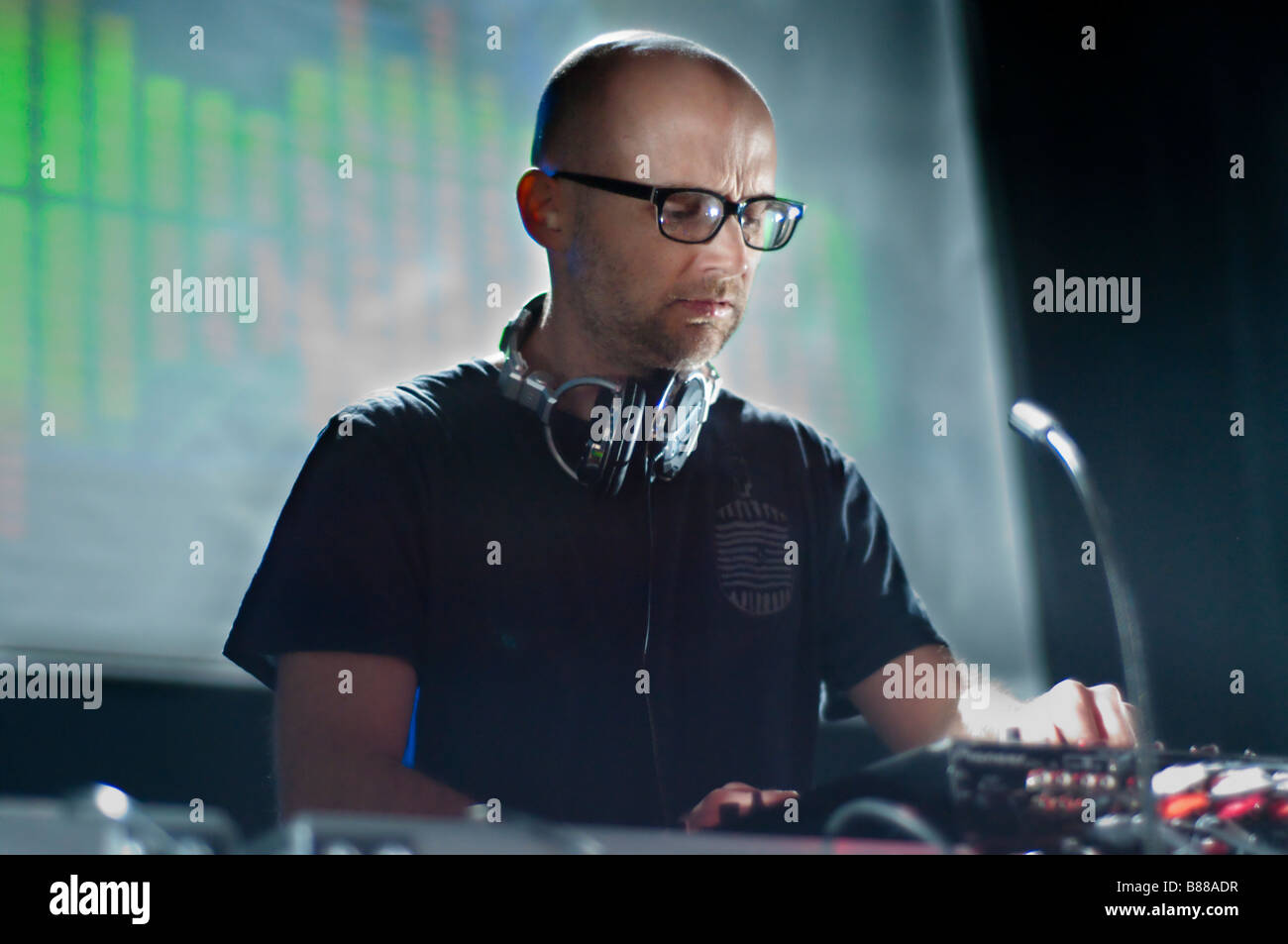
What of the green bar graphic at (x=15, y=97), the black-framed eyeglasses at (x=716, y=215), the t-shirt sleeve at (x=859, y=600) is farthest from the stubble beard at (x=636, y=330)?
the green bar graphic at (x=15, y=97)

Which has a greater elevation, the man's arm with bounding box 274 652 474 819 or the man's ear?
the man's ear

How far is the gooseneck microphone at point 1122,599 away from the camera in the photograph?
0.71 meters

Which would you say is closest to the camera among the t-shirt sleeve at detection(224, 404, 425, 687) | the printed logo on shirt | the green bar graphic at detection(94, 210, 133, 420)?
the t-shirt sleeve at detection(224, 404, 425, 687)

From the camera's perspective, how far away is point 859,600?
150 cm

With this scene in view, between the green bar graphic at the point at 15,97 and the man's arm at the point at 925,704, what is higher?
the green bar graphic at the point at 15,97

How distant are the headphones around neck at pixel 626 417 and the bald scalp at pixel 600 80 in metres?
0.31

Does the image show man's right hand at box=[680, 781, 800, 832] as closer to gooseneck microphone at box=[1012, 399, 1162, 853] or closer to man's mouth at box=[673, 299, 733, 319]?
gooseneck microphone at box=[1012, 399, 1162, 853]

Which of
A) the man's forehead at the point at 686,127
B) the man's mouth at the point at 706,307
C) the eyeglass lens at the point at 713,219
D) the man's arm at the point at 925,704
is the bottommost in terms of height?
the man's arm at the point at 925,704

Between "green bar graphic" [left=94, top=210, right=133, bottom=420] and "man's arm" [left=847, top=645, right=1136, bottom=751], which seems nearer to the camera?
"man's arm" [left=847, top=645, right=1136, bottom=751]

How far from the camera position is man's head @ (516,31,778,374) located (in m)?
1.46

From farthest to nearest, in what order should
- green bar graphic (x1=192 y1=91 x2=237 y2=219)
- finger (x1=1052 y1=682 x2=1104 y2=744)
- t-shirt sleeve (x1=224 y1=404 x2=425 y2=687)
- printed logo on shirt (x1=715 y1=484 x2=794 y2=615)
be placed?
green bar graphic (x1=192 y1=91 x2=237 y2=219), printed logo on shirt (x1=715 y1=484 x2=794 y2=615), t-shirt sleeve (x1=224 y1=404 x2=425 y2=687), finger (x1=1052 y1=682 x2=1104 y2=744)

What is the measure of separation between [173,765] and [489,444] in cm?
60

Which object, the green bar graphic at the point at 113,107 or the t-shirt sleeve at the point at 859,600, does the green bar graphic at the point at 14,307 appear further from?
the t-shirt sleeve at the point at 859,600

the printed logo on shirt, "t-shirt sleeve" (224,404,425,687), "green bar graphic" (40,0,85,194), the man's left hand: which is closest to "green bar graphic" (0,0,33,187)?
"green bar graphic" (40,0,85,194)
